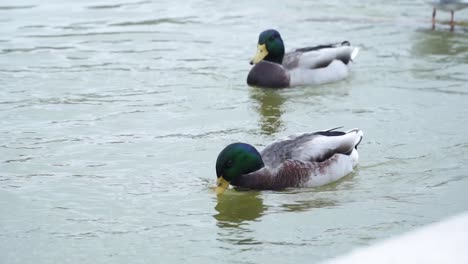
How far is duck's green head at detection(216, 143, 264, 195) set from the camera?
239 inches

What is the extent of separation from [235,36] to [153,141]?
17.1ft

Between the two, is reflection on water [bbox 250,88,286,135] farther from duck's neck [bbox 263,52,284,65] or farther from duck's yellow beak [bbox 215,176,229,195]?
duck's yellow beak [bbox 215,176,229,195]

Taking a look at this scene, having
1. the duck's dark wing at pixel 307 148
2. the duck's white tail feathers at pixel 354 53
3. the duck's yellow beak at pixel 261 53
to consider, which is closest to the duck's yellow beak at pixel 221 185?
the duck's dark wing at pixel 307 148

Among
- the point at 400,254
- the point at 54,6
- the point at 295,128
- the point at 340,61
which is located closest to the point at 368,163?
the point at 295,128

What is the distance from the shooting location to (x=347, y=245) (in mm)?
5066

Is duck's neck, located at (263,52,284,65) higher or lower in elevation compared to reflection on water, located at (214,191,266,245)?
higher

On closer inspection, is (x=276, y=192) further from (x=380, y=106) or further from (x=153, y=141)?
(x=380, y=106)

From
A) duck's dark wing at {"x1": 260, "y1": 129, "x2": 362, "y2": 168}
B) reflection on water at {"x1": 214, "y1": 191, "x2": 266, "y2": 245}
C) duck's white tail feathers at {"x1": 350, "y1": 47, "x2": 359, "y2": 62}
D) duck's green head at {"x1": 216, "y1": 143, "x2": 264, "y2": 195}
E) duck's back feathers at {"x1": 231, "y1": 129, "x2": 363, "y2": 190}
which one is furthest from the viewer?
duck's white tail feathers at {"x1": 350, "y1": 47, "x2": 359, "y2": 62}

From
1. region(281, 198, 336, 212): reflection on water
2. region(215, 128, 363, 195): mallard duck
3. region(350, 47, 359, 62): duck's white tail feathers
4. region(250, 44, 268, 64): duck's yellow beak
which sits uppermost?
region(250, 44, 268, 64): duck's yellow beak

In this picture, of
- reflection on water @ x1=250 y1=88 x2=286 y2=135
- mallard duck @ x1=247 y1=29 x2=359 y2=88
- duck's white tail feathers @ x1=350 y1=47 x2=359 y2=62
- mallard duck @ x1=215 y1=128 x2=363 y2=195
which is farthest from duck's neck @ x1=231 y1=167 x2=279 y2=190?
duck's white tail feathers @ x1=350 y1=47 x2=359 y2=62

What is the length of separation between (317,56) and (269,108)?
1.38m

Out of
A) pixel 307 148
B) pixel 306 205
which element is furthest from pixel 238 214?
Answer: pixel 307 148

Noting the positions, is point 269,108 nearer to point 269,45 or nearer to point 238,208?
point 269,45

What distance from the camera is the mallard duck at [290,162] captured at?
6.10 m
